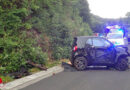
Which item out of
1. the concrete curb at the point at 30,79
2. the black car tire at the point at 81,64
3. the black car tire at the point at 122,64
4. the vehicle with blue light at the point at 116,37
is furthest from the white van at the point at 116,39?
the concrete curb at the point at 30,79

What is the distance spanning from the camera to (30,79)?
10.1m

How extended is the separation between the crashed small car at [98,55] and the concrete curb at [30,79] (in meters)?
1.28

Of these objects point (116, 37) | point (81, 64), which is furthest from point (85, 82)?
point (116, 37)

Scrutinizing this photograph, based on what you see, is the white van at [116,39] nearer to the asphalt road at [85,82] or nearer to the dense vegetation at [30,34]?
the dense vegetation at [30,34]

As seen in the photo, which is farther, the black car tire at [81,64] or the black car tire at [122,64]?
the black car tire at [81,64]

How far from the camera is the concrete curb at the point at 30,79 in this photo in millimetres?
8873

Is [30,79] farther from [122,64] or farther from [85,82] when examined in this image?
[122,64]

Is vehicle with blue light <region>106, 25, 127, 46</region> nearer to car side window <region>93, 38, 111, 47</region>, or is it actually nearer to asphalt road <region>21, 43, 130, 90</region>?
car side window <region>93, 38, 111, 47</region>

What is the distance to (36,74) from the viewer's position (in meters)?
11.3

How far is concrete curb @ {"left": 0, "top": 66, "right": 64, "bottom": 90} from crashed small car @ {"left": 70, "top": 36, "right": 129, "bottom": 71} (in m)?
1.28

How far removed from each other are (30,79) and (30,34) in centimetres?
500

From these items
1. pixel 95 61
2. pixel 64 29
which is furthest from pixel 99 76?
pixel 64 29

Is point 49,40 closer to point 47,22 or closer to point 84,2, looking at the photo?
point 47,22

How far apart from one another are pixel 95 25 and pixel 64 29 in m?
40.7
